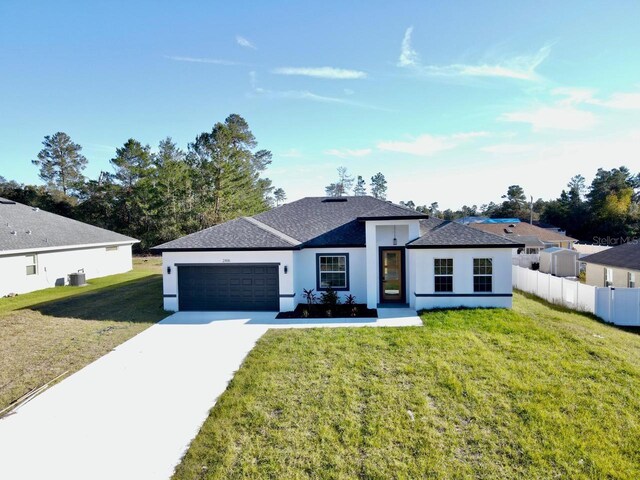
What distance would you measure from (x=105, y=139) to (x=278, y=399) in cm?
4504

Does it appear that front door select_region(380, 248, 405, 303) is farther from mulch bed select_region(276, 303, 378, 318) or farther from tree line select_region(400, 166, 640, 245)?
tree line select_region(400, 166, 640, 245)

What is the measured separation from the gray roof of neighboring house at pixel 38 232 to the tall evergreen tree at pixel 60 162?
34.2m

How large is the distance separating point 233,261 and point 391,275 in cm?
661

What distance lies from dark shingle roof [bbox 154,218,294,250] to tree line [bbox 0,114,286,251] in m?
25.0

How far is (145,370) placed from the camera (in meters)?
7.79

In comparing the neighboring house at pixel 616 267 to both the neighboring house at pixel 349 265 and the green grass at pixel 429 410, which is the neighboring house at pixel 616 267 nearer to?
the neighboring house at pixel 349 265

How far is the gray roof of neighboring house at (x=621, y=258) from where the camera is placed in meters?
16.5

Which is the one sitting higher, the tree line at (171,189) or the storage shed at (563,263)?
the tree line at (171,189)

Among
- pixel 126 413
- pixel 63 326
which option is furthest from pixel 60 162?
pixel 126 413

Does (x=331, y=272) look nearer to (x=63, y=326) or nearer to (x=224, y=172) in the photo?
(x=63, y=326)

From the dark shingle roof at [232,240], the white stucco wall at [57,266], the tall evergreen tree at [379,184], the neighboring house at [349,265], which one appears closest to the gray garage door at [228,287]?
the neighboring house at [349,265]

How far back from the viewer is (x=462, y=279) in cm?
1245

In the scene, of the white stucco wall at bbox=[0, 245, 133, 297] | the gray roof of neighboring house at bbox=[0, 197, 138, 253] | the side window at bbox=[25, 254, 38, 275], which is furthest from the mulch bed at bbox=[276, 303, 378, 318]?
the side window at bbox=[25, 254, 38, 275]

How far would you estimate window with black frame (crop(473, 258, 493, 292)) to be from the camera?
489 inches
